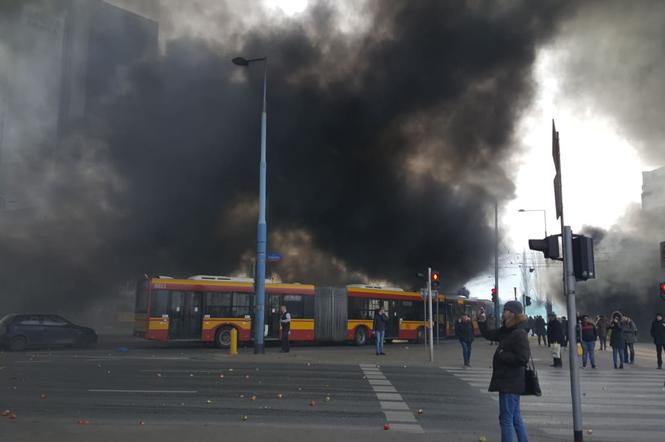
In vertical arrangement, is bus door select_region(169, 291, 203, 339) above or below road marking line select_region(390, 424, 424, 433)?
above

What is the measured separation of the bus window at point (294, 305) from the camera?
21.2m

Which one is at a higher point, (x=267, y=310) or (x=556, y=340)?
(x=267, y=310)

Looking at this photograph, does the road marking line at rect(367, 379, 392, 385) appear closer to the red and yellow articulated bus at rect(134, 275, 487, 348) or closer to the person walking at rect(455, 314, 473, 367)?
the person walking at rect(455, 314, 473, 367)

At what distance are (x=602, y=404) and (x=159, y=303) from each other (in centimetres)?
1401

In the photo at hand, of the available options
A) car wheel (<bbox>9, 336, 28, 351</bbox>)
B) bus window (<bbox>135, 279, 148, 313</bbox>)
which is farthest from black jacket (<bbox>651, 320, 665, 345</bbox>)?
car wheel (<bbox>9, 336, 28, 351</bbox>)

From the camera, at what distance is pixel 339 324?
22.4 meters

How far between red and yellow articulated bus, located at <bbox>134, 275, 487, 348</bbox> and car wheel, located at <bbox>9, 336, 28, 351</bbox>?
10.7ft

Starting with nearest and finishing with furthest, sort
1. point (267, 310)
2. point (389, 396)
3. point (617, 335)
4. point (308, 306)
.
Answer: point (389, 396)
point (617, 335)
point (267, 310)
point (308, 306)

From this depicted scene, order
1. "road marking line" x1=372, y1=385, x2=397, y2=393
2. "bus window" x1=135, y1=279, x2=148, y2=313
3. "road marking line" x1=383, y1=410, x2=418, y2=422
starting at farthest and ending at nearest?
"bus window" x1=135, y1=279, x2=148, y2=313
"road marking line" x1=372, y1=385, x2=397, y2=393
"road marking line" x1=383, y1=410, x2=418, y2=422

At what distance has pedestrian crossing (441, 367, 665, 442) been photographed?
6492 mm

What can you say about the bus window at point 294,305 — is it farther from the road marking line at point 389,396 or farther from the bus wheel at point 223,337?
the road marking line at point 389,396

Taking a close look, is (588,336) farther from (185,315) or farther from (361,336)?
(185,315)

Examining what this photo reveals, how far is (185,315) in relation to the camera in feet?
62.1

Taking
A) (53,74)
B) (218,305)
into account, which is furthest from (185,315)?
(53,74)
